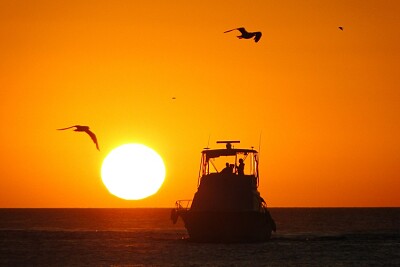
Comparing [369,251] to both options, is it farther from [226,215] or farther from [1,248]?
[1,248]

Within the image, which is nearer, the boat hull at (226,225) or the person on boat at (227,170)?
the person on boat at (227,170)

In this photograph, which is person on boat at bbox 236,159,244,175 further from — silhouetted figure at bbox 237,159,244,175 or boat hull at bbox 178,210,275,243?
boat hull at bbox 178,210,275,243

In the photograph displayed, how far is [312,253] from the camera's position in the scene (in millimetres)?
62094

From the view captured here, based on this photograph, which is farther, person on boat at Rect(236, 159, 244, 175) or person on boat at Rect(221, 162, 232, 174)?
person on boat at Rect(236, 159, 244, 175)

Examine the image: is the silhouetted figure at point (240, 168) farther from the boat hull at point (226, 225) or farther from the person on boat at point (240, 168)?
the boat hull at point (226, 225)

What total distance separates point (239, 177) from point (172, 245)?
45.4ft

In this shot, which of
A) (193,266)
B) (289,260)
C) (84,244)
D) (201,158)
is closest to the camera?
(193,266)

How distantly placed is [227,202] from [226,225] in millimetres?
1652

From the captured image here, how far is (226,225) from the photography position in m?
58.9

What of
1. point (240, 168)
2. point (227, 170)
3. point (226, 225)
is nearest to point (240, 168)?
point (240, 168)

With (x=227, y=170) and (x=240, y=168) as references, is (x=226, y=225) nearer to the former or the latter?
(x=227, y=170)

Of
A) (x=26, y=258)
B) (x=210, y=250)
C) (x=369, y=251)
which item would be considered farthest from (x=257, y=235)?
(x=26, y=258)

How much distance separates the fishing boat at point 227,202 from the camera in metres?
58.0

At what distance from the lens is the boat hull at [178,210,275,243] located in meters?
58.4
